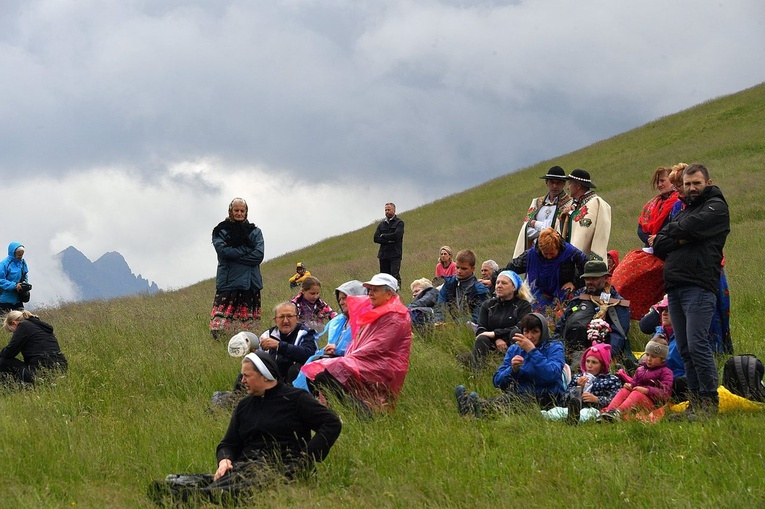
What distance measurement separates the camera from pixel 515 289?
9461 millimetres

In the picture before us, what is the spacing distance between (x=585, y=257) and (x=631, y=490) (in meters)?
5.17

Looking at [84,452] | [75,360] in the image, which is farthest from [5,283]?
[84,452]

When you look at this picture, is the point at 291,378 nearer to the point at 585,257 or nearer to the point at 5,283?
the point at 585,257

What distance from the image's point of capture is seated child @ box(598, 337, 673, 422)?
7.62m

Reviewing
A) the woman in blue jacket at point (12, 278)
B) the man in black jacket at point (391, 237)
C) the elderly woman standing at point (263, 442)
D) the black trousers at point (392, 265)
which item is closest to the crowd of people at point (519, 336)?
the elderly woman standing at point (263, 442)

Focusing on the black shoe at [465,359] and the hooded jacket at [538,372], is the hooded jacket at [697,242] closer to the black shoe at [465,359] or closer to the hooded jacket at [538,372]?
the hooded jacket at [538,372]

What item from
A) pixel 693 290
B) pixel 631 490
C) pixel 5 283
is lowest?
pixel 631 490

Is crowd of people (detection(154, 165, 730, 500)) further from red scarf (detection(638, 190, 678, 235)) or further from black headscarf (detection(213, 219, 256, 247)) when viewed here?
black headscarf (detection(213, 219, 256, 247))

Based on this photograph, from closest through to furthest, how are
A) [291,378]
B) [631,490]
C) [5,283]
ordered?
[631,490] → [291,378] → [5,283]

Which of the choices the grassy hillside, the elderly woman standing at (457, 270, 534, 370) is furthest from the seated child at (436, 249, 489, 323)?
the elderly woman standing at (457, 270, 534, 370)

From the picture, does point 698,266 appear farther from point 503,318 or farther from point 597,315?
point 503,318

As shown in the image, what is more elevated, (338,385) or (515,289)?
(515,289)

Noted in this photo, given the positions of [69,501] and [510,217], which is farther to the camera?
[510,217]

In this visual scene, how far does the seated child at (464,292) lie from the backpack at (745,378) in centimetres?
391
